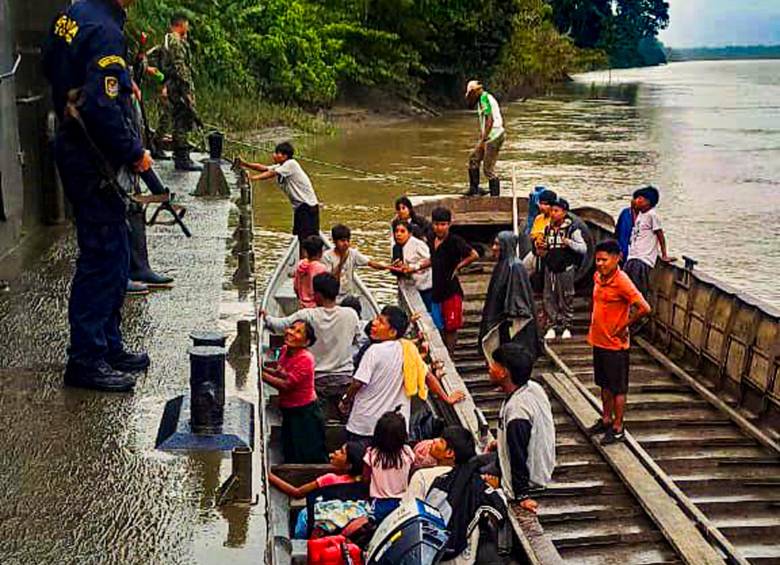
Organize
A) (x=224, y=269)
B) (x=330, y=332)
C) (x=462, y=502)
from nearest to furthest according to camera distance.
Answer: (x=462, y=502), (x=330, y=332), (x=224, y=269)

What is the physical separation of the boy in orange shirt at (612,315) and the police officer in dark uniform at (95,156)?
3.18 m

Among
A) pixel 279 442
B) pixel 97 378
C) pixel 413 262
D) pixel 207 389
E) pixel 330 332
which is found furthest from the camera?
pixel 413 262

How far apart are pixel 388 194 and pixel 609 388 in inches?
687

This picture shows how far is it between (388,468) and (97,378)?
5.07 feet

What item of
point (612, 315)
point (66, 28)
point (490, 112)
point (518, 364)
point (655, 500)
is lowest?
point (655, 500)

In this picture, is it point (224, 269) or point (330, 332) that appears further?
point (224, 269)

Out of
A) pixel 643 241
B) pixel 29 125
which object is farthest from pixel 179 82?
pixel 643 241

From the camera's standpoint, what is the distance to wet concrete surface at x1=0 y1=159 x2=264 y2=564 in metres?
4.49

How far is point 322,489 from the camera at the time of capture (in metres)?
5.92

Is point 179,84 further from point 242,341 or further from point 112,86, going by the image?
point 112,86

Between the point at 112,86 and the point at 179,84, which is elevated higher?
the point at 112,86

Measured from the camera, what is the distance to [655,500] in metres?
7.59

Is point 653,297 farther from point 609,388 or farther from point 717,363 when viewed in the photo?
point 609,388

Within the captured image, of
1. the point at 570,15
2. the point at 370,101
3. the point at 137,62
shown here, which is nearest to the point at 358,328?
the point at 137,62
